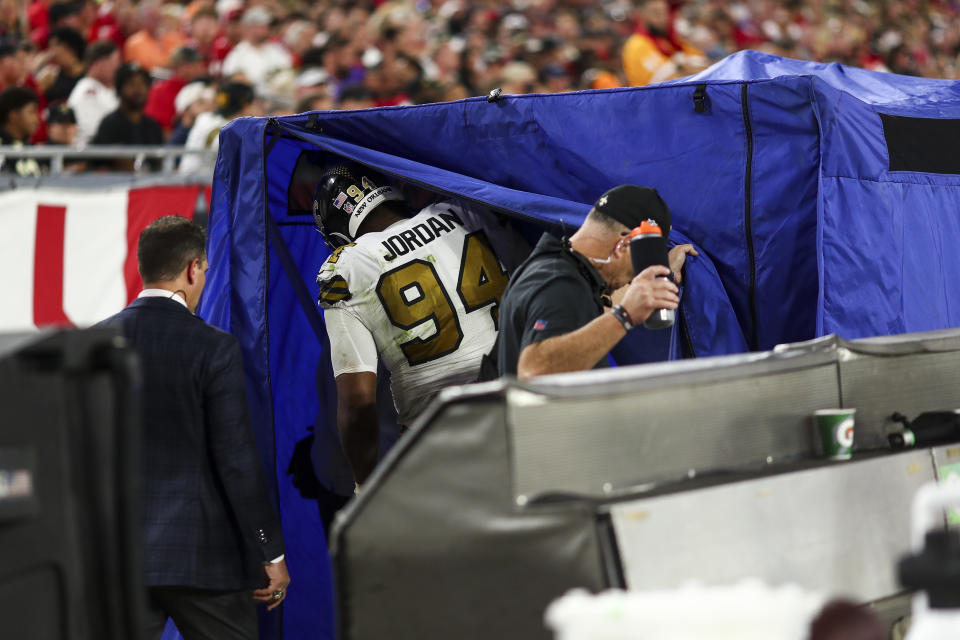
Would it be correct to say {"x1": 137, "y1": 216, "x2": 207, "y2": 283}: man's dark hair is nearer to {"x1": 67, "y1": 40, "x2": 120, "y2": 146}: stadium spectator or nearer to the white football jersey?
the white football jersey

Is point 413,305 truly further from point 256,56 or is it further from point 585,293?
point 256,56

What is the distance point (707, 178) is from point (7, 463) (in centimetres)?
248

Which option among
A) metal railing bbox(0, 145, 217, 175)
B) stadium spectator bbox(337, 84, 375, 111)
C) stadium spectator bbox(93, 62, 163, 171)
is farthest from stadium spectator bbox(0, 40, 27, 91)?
stadium spectator bbox(337, 84, 375, 111)

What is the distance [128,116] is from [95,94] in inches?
25.9

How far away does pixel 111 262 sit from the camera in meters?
6.36

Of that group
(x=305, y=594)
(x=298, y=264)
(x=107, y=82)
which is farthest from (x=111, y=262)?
(x=305, y=594)

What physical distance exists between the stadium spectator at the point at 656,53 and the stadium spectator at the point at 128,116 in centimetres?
371

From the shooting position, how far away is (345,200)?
3838 millimetres

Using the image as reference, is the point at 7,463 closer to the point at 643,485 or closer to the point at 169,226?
the point at 643,485

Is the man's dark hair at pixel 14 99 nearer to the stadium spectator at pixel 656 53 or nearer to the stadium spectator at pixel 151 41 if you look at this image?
the stadium spectator at pixel 151 41

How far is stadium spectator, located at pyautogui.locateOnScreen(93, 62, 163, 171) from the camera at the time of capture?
23.5 feet

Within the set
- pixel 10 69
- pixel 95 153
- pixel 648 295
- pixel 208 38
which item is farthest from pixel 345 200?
pixel 208 38

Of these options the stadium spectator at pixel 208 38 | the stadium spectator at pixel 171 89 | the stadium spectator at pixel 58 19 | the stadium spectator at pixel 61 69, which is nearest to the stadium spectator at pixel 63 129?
the stadium spectator at pixel 61 69

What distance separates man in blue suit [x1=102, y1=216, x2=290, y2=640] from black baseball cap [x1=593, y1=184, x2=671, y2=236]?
3.67 ft
